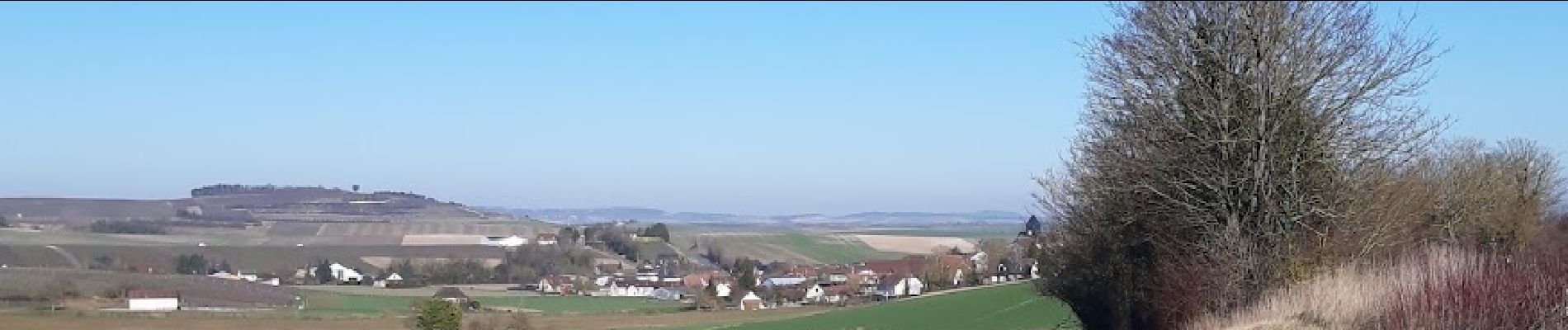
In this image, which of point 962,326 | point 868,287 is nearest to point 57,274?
point 868,287

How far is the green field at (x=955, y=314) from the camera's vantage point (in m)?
42.9

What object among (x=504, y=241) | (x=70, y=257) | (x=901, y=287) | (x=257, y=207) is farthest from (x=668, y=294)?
(x=257, y=207)

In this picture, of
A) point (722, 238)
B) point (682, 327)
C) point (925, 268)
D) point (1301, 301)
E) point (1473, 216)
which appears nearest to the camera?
point (1301, 301)

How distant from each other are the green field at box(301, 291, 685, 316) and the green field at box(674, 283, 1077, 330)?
1558 centimetres

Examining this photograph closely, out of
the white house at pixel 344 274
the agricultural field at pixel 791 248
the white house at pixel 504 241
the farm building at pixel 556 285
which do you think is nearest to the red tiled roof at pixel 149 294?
the farm building at pixel 556 285

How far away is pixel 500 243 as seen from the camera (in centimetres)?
11931

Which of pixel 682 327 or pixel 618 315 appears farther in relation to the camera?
pixel 618 315

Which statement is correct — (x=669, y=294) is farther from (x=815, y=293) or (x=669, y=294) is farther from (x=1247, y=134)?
(x=1247, y=134)

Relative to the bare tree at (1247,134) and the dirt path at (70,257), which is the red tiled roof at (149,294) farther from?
the bare tree at (1247,134)

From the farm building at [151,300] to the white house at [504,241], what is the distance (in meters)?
45.3

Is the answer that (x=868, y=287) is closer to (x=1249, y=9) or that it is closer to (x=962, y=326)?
(x=962, y=326)

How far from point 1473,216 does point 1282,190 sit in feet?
55.1

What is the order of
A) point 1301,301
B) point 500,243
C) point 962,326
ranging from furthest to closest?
point 500,243 < point 962,326 < point 1301,301

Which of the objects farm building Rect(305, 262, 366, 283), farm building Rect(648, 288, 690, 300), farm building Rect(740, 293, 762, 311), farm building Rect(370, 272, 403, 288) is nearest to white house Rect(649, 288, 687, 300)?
farm building Rect(648, 288, 690, 300)
